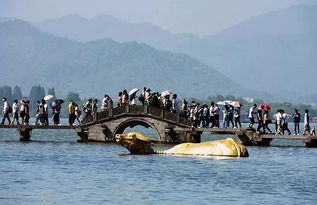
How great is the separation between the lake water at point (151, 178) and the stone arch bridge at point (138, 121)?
1182 cm

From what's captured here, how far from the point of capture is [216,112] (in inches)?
3287

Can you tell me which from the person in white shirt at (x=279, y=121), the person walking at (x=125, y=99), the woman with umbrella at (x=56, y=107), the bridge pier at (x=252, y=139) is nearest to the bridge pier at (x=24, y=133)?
the woman with umbrella at (x=56, y=107)

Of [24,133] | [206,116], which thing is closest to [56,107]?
[24,133]

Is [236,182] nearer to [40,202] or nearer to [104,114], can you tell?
[40,202]

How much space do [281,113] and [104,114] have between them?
43.7ft

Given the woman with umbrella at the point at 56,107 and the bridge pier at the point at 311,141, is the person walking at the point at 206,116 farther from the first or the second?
the woman with umbrella at the point at 56,107

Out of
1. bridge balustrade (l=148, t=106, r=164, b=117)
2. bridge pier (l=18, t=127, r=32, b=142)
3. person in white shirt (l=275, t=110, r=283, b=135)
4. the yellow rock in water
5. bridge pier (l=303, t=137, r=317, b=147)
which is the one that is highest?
bridge balustrade (l=148, t=106, r=164, b=117)

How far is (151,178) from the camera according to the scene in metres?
50.7

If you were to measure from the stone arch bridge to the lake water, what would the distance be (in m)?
11.8

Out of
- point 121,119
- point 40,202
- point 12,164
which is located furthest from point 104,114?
point 40,202

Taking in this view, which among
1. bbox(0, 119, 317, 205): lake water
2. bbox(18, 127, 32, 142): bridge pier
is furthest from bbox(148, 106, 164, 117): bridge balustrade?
bbox(0, 119, 317, 205): lake water

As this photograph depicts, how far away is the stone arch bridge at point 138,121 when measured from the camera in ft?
270

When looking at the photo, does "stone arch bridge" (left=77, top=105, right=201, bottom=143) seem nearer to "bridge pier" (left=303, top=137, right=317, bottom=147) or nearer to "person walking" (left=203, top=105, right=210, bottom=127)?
"person walking" (left=203, top=105, right=210, bottom=127)

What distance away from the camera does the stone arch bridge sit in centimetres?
8244
